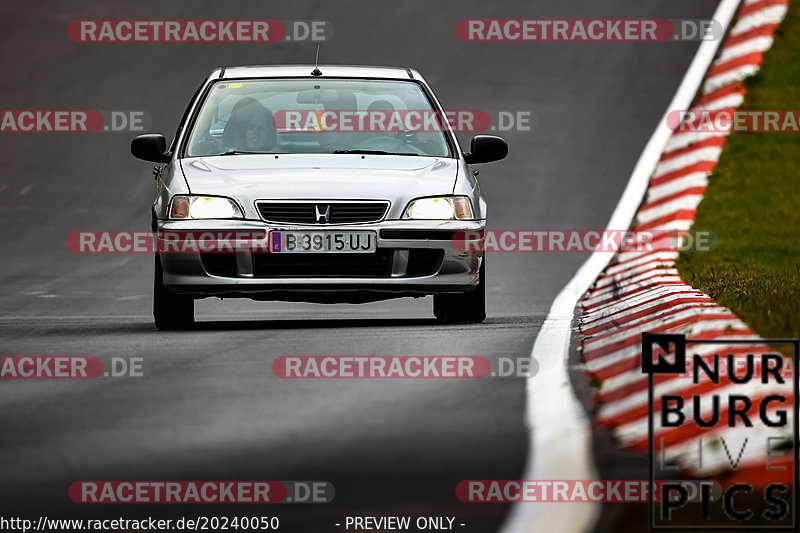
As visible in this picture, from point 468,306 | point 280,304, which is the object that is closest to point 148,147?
point 468,306

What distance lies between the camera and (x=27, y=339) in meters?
10.6

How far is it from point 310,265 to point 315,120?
60.6 inches

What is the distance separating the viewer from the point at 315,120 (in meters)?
11.8

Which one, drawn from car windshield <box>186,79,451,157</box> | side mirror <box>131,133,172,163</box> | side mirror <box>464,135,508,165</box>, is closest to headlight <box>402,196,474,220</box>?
side mirror <box>464,135,508,165</box>

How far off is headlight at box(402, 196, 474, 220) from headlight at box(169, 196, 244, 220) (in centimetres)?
102

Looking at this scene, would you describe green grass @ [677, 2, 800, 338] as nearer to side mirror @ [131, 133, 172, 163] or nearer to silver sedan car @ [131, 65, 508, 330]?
silver sedan car @ [131, 65, 508, 330]

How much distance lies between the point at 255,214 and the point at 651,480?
5.37 metres

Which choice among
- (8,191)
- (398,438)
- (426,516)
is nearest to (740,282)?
(398,438)

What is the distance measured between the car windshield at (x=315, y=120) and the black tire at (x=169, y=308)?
1.05m

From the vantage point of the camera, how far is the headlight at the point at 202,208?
1072 centimetres

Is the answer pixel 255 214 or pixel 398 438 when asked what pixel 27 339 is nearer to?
pixel 255 214

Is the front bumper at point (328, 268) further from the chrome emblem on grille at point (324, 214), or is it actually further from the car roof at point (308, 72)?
the car roof at point (308, 72)

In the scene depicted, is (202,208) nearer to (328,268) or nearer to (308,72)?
(328,268)

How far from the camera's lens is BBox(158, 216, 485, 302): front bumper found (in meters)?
10.5
